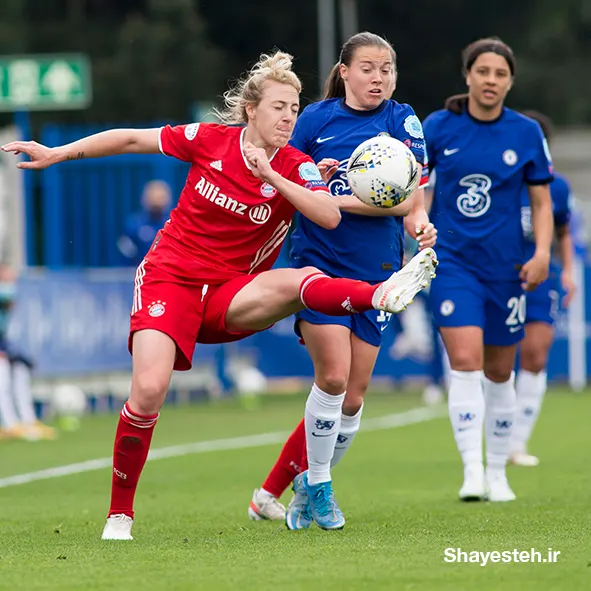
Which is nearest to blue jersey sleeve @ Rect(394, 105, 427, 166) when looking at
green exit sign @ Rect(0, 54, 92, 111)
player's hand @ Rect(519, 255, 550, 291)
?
player's hand @ Rect(519, 255, 550, 291)

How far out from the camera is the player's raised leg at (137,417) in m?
6.53

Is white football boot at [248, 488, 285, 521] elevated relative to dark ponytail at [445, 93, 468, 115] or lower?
lower

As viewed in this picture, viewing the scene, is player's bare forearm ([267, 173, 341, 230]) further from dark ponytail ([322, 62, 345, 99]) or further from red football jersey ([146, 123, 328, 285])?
dark ponytail ([322, 62, 345, 99])

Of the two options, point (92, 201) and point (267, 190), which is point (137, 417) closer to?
point (267, 190)

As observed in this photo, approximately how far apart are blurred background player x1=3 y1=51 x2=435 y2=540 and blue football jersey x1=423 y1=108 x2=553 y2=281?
1.65 m

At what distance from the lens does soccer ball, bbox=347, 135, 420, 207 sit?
6.72 metres

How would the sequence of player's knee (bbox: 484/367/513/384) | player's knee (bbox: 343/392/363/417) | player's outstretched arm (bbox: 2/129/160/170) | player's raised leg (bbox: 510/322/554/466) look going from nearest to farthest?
player's outstretched arm (bbox: 2/129/160/170), player's knee (bbox: 343/392/363/417), player's knee (bbox: 484/367/513/384), player's raised leg (bbox: 510/322/554/466)

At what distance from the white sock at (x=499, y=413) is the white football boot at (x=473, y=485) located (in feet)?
1.43

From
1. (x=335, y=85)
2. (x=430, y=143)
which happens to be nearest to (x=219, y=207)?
(x=335, y=85)

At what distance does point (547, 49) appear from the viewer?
41.1 meters

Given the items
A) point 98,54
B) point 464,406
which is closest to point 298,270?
point 464,406

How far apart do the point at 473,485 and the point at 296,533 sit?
1.61 meters

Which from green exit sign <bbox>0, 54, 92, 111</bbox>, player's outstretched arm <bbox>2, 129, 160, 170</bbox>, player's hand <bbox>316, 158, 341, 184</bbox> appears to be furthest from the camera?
green exit sign <bbox>0, 54, 92, 111</bbox>

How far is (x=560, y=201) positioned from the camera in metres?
10.9
